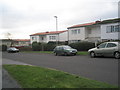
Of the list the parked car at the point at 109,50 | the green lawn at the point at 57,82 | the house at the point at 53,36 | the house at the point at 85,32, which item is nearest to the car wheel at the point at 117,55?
the parked car at the point at 109,50

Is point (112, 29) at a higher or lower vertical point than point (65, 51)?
higher

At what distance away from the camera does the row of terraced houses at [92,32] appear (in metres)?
27.0

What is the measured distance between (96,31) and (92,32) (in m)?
1.33

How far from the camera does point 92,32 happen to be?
1363 inches

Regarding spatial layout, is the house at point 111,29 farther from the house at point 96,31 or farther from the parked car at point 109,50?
the parked car at point 109,50

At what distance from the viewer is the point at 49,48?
3188 centimetres

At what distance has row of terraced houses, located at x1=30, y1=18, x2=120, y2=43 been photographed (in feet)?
88.4

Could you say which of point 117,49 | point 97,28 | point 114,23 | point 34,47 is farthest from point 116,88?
point 34,47

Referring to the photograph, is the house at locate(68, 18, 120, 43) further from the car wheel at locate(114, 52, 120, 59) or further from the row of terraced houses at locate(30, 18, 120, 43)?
the car wheel at locate(114, 52, 120, 59)

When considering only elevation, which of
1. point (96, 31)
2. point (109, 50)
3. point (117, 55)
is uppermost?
point (96, 31)

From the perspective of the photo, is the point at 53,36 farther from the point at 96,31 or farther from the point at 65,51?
the point at 65,51

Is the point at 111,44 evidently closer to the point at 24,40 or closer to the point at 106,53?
the point at 106,53

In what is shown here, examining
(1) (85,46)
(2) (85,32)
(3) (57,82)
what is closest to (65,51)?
(1) (85,46)

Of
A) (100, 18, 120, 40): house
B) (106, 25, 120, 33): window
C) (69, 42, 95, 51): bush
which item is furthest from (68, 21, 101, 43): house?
(69, 42, 95, 51): bush
